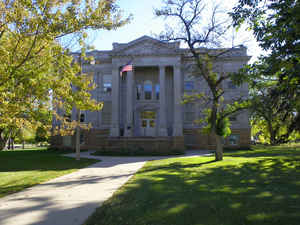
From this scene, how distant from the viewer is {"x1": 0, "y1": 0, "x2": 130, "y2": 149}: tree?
22.9 ft

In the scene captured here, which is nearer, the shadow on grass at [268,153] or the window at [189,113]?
the shadow on grass at [268,153]

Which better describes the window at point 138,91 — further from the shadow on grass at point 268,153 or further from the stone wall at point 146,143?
the shadow on grass at point 268,153

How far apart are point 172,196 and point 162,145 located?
19.7 m

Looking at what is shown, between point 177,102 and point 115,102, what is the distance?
8177 mm

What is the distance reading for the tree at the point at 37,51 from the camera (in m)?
6.97

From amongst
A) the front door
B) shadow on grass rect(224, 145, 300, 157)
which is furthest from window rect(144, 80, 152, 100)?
shadow on grass rect(224, 145, 300, 157)

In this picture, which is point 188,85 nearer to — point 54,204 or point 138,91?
point 138,91

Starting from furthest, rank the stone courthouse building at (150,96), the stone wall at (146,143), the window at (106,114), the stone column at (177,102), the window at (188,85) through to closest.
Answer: the window at (106,114), the window at (188,85), the stone courthouse building at (150,96), the stone column at (177,102), the stone wall at (146,143)

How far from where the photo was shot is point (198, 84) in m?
32.0

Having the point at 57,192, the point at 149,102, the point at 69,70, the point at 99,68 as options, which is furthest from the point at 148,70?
the point at 57,192

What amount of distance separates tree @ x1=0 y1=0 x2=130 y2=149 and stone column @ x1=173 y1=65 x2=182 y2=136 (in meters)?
20.4

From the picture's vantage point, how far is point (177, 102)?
28.9 m

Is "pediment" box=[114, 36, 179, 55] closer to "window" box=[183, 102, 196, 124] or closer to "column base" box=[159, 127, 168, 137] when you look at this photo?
"window" box=[183, 102, 196, 124]

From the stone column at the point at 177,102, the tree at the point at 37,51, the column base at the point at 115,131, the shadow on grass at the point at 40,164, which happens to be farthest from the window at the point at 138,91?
the tree at the point at 37,51
